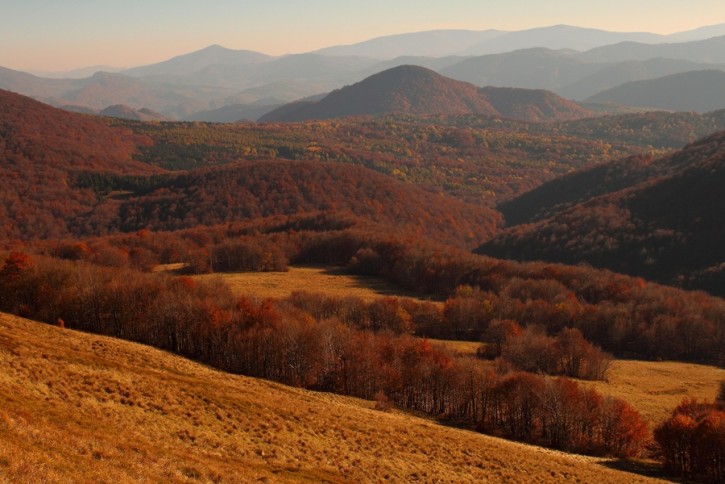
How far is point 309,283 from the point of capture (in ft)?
408

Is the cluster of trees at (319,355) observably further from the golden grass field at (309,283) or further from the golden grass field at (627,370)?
the golden grass field at (309,283)

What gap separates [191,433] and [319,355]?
3179 cm

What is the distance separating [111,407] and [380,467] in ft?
55.4

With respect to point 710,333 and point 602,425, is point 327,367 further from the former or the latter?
point 710,333

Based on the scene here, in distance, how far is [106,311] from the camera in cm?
7381

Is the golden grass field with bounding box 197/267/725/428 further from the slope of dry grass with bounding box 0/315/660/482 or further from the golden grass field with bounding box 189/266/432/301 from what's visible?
the slope of dry grass with bounding box 0/315/660/482

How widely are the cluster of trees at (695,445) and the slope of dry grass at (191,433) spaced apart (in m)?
6.14

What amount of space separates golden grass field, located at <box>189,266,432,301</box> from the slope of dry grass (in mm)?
60515

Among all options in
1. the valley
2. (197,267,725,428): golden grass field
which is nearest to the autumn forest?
the valley

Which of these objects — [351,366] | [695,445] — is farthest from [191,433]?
[695,445]

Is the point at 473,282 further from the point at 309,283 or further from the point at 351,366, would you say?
the point at 351,366


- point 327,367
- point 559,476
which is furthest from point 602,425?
point 327,367

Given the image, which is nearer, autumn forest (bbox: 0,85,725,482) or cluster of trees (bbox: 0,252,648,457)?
cluster of trees (bbox: 0,252,648,457)

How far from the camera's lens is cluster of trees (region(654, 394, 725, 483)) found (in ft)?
156
